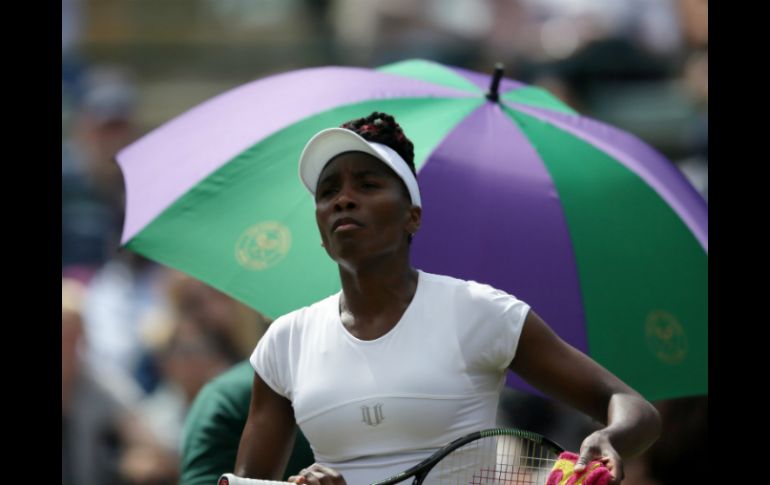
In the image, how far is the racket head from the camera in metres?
3.19

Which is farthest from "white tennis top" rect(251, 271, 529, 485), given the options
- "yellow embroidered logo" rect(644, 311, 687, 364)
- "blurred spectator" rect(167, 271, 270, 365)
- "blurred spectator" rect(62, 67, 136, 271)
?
"blurred spectator" rect(62, 67, 136, 271)

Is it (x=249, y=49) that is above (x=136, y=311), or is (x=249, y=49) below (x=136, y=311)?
above

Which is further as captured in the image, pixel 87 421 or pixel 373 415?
pixel 87 421

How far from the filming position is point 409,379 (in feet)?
10.9

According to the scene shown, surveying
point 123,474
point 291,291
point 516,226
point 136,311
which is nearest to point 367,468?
point 291,291

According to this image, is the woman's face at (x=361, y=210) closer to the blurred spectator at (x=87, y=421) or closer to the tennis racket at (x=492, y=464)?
the tennis racket at (x=492, y=464)

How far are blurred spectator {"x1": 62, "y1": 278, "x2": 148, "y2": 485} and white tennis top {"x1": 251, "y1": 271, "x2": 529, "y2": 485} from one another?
344 centimetres

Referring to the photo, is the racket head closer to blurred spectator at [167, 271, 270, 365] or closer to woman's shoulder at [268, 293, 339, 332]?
woman's shoulder at [268, 293, 339, 332]

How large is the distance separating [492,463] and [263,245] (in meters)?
1.40

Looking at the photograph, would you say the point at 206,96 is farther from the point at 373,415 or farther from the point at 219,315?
the point at 373,415

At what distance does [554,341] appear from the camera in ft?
11.2

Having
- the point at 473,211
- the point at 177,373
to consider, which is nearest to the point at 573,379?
the point at 473,211

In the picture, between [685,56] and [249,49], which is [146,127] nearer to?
[249,49]
